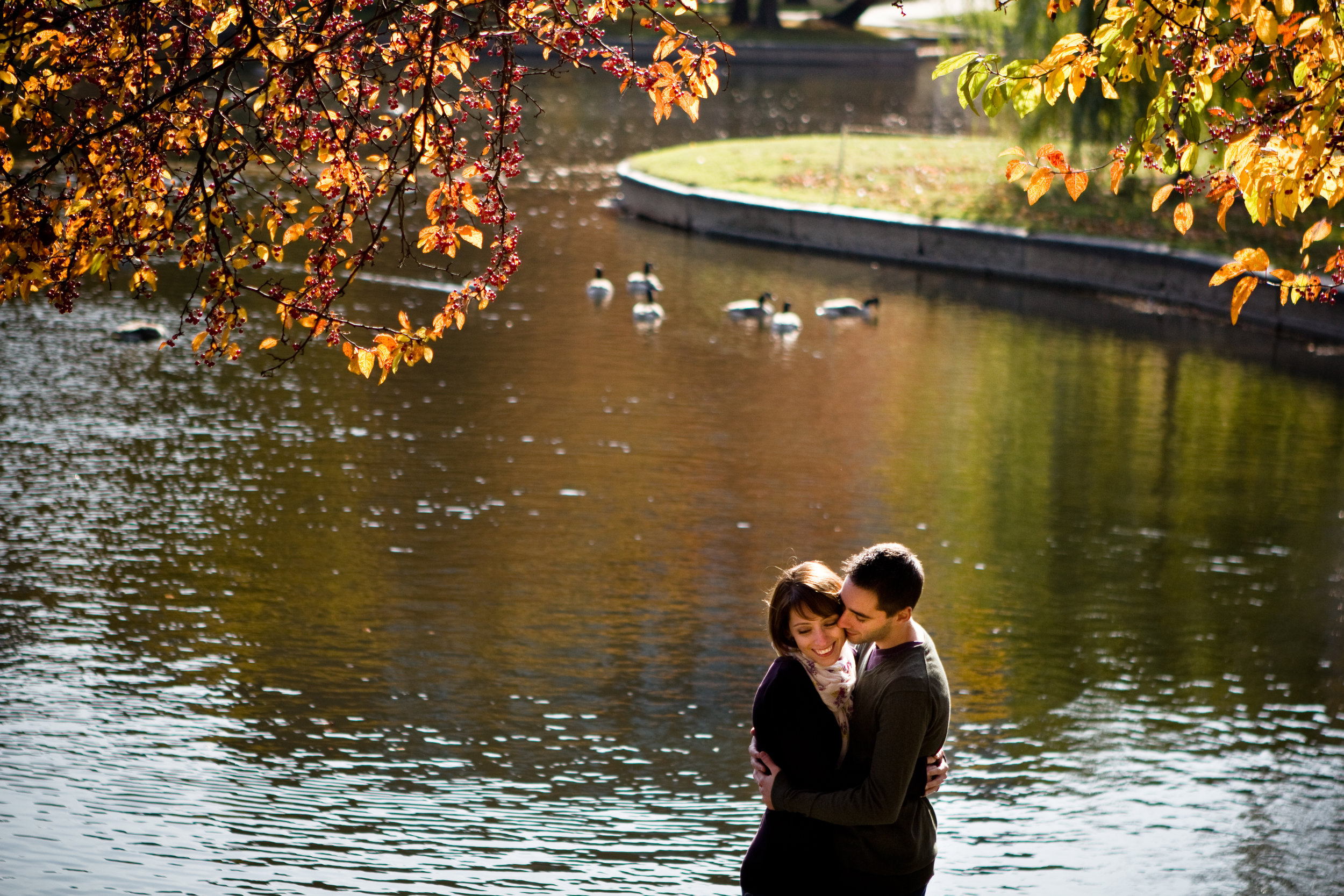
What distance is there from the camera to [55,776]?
7.58 metres

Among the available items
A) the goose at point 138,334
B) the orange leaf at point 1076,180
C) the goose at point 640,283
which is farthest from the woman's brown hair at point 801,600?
the goose at point 640,283

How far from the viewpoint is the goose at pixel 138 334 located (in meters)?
16.6

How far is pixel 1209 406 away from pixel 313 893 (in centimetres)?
1317

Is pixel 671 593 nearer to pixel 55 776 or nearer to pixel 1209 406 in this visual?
pixel 55 776

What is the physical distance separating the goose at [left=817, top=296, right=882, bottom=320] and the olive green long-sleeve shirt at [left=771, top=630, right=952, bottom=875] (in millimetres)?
16388

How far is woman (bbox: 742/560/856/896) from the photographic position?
4.14 meters

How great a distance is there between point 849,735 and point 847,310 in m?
16.6

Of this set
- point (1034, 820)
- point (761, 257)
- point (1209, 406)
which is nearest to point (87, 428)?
point (1034, 820)

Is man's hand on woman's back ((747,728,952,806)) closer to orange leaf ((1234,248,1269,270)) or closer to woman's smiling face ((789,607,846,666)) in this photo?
woman's smiling face ((789,607,846,666))

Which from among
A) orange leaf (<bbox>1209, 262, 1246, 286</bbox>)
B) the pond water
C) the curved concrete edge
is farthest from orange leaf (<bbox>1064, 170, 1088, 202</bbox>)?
the curved concrete edge

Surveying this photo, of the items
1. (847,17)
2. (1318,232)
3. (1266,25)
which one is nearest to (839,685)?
(1318,232)

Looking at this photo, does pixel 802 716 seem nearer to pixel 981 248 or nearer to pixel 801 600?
pixel 801 600

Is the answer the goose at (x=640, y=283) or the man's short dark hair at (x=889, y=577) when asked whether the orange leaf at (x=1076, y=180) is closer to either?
the man's short dark hair at (x=889, y=577)

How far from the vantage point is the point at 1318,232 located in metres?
4.83
